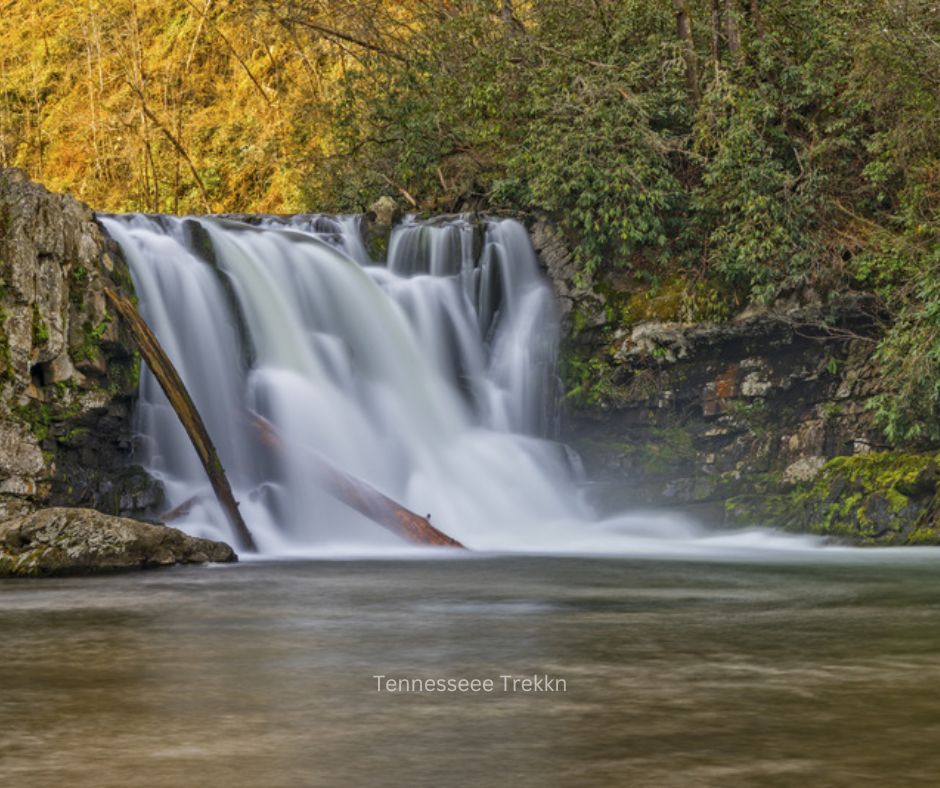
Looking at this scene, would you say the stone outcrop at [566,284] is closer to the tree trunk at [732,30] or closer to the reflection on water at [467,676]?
the tree trunk at [732,30]

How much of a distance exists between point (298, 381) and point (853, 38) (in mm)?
9597

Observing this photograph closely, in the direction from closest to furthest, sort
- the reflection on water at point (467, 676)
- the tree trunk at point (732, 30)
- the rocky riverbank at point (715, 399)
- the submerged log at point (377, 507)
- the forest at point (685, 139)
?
the reflection on water at point (467, 676) → the submerged log at point (377, 507) → the forest at point (685, 139) → the rocky riverbank at point (715, 399) → the tree trunk at point (732, 30)

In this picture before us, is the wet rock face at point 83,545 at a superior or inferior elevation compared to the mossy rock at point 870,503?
superior

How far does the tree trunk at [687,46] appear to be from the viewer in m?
21.5

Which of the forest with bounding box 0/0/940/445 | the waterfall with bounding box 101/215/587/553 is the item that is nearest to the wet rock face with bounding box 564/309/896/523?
the forest with bounding box 0/0/940/445

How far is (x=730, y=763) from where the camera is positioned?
4.24 meters

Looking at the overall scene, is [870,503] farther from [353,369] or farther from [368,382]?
[353,369]

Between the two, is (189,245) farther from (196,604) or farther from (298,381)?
(196,604)

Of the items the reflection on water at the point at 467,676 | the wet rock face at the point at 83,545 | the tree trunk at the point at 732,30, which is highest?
the tree trunk at the point at 732,30

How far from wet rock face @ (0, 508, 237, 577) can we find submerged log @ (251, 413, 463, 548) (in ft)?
8.58

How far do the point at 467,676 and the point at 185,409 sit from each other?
369 inches

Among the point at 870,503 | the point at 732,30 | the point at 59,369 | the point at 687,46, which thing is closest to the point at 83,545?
the point at 59,369

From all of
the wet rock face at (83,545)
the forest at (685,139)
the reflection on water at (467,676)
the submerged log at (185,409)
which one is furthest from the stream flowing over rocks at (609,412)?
the reflection on water at (467,676)

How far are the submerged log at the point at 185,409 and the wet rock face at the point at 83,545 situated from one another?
1749mm
